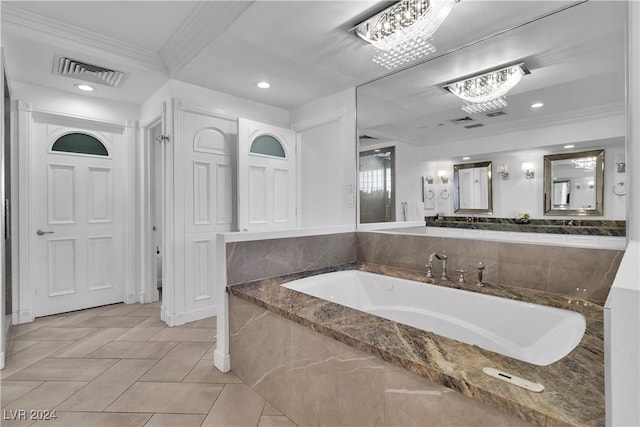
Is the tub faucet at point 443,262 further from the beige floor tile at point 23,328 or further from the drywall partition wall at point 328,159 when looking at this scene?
the beige floor tile at point 23,328

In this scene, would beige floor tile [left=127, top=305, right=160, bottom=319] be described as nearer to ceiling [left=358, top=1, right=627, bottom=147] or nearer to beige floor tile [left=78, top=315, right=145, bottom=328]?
beige floor tile [left=78, top=315, right=145, bottom=328]

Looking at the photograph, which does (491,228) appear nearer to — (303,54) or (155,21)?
(303,54)

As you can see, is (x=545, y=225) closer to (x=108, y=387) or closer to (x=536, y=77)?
(x=536, y=77)

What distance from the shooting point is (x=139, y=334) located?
8.98 ft

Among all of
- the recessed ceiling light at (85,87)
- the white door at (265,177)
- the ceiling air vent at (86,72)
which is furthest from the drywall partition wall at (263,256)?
the recessed ceiling light at (85,87)

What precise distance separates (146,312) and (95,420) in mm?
1840

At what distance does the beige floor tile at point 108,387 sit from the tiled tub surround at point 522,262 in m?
1.99

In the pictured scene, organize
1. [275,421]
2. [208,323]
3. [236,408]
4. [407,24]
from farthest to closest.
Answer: [208,323], [407,24], [236,408], [275,421]

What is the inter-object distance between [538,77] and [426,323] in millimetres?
1686

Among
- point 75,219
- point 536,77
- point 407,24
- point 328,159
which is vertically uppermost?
point 407,24

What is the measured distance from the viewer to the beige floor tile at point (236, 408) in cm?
159

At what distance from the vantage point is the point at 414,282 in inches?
84.2

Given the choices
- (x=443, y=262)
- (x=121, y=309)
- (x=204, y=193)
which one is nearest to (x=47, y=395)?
(x=121, y=309)

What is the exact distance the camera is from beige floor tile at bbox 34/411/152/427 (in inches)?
62.1
